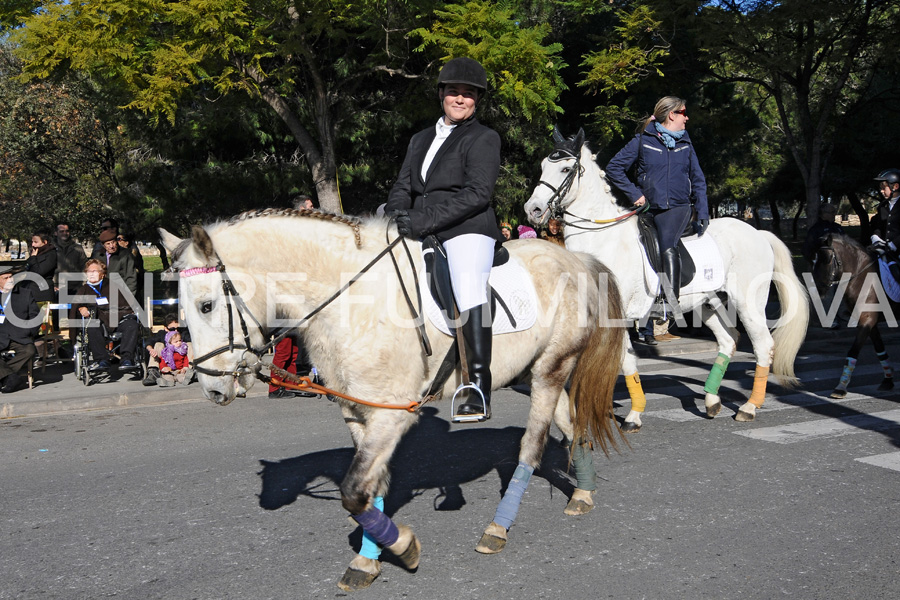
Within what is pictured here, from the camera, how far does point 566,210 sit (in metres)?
7.62

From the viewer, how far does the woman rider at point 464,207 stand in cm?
428

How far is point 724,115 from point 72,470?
56.0 ft

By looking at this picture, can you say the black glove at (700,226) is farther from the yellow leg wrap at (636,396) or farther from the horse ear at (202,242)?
the horse ear at (202,242)

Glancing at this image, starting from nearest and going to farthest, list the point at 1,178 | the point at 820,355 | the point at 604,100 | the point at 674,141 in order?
the point at 674,141 → the point at 820,355 → the point at 604,100 → the point at 1,178

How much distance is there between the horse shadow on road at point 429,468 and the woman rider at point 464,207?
1.45 metres

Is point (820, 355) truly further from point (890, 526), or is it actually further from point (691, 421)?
point (890, 526)

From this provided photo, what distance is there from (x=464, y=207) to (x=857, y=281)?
7063 millimetres

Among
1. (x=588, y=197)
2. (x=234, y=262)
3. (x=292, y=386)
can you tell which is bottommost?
(x=292, y=386)

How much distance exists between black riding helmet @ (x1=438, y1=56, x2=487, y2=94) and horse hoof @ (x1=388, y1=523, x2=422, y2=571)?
2375mm

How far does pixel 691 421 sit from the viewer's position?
7762mm

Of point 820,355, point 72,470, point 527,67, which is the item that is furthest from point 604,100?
point 72,470

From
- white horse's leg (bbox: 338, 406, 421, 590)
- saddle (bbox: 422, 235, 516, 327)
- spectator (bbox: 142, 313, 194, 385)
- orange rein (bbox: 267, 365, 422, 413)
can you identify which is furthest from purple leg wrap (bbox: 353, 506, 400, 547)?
spectator (bbox: 142, 313, 194, 385)

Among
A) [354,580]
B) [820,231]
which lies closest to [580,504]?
[354,580]

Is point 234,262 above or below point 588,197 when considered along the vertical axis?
below
